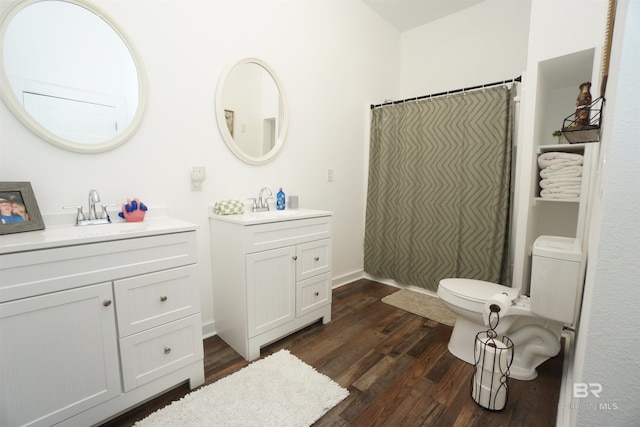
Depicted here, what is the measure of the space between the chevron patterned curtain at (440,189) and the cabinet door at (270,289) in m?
1.34

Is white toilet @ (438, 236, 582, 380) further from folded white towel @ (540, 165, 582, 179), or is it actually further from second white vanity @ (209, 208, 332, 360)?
second white vanity @ (209, 208, 332, 360)

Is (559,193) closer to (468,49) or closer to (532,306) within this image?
(532,306)

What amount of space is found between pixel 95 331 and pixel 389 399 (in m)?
1.34

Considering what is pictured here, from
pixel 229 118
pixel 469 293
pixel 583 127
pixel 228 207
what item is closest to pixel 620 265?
pixel 583 127

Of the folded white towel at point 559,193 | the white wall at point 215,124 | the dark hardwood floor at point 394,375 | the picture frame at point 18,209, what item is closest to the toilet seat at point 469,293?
the dark hardwood floor at point 394,375

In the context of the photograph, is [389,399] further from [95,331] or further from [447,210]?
[447,210]

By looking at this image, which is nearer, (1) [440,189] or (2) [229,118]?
(2) [229,118]

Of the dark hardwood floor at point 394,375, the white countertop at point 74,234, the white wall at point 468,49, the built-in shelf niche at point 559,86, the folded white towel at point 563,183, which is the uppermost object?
the white wall at point 468,49

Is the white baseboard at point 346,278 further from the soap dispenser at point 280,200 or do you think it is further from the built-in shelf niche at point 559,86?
the built-in shelf niche at point 559,86

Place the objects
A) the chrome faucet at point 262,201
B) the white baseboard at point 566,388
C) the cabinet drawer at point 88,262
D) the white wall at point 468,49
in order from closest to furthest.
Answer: the cabinet drawer at point 88,262
the white baseboard at point 566,388
the chrome faucet at point 262,201
the white wall at point 468,49

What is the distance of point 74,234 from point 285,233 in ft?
3.34

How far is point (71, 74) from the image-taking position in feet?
4.42

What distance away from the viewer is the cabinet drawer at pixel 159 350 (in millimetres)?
1189

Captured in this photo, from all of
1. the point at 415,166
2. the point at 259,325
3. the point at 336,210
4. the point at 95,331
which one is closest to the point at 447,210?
the point at 415,166
